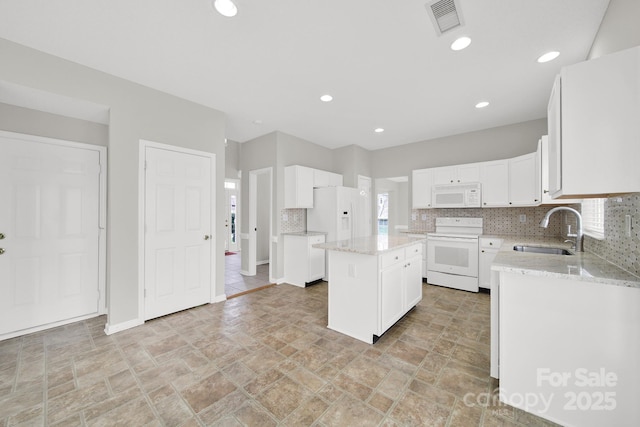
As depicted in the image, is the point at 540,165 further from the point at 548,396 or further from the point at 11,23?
the point at 11,23

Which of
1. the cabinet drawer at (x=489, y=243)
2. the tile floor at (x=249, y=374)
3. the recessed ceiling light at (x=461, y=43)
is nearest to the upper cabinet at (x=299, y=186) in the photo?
the tile floor at (x=249, y=374)

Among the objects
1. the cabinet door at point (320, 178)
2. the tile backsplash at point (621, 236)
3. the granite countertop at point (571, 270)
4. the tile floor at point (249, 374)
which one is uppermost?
the cabinet door at point (320, 178)

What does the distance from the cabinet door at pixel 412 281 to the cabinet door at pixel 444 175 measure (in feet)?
6.71

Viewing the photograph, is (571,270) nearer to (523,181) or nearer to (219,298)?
(523,181)

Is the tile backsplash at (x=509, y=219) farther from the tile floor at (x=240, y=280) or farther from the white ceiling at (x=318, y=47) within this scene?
the tile floor at (x=240, y=280)

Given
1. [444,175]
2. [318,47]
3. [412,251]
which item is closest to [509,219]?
[444,175]

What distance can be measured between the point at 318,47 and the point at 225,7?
82 cm

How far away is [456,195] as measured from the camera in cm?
434

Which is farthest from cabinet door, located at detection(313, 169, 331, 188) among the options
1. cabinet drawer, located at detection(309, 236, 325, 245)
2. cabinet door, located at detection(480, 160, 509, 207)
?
cabinet door, located at detection(480, 160, 509, 207)

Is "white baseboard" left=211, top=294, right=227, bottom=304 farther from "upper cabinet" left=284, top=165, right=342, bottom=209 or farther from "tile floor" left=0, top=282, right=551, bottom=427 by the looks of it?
"upper cabinet" left=284, top=165, right=342, bottom=209

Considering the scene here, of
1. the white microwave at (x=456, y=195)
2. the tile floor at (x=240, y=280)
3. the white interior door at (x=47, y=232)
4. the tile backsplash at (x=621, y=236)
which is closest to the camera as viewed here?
the tile backsplash at (x=621, y=236)

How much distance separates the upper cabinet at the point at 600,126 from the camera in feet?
3.93

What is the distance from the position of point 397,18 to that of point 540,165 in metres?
2.35

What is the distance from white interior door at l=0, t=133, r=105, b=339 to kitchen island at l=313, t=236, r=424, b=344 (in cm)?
280
